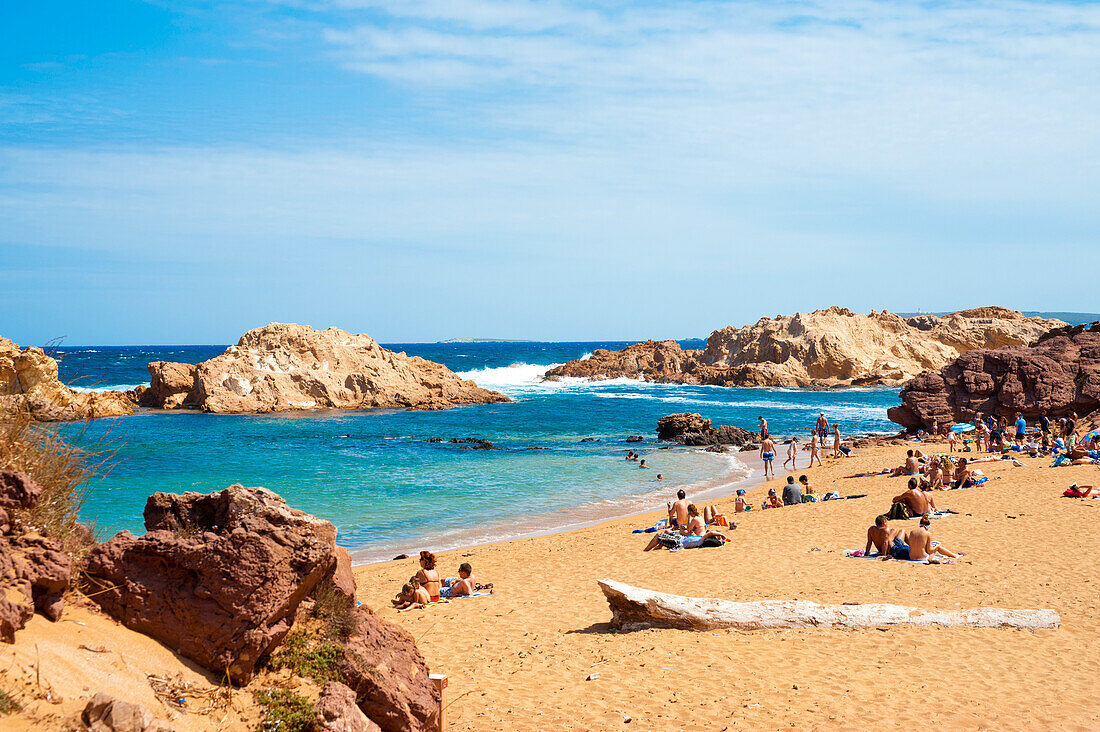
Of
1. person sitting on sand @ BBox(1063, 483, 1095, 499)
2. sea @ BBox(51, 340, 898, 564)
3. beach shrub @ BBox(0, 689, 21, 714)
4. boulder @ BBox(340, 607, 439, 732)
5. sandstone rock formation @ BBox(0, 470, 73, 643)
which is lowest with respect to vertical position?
sea @ BBox(51, 340, 898, 564)

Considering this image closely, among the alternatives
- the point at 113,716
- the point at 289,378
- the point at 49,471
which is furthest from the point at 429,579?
the point at 289,378

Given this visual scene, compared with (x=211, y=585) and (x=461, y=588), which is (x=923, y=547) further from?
(x=211, y=585)

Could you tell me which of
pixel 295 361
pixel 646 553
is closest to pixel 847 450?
pixel 646 553

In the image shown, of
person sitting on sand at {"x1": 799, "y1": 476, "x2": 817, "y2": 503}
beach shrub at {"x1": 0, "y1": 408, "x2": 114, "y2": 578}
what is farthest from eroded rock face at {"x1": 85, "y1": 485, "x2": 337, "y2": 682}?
person sitting on sand at {"x1": 799, "y1": 476, "x2": 817, "y2": 503}

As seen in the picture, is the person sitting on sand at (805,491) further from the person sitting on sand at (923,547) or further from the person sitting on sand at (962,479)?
the person sitting on sand at (923,547)

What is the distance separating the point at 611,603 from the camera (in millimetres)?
8359

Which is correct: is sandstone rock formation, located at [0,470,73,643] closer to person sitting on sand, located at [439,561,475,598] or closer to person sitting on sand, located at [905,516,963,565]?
person sitting on sand, located at [439,561,475,598]

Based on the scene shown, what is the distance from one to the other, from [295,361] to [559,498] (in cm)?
2961

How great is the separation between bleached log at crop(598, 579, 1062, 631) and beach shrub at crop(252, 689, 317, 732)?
4.71 meters

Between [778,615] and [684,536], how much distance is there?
17.4 ft

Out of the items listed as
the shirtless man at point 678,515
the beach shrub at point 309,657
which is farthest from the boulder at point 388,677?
the shirtless man at point 678,515

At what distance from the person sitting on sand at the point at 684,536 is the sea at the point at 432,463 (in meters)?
4.45

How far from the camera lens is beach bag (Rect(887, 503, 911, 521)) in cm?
1334

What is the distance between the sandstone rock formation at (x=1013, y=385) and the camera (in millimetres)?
26391
